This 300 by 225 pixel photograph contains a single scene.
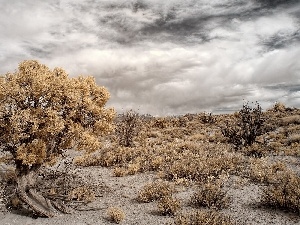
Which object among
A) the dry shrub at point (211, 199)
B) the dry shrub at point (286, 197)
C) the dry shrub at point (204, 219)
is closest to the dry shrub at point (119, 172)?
the dry shrub at point (211, 199)

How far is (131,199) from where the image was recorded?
13.5 metres

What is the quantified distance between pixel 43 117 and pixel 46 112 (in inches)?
11.4

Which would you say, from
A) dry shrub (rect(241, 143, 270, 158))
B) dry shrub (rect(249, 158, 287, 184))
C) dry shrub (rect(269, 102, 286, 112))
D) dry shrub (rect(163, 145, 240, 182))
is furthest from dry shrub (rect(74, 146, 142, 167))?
dry shrub (rect(269, 102, 286, 112))

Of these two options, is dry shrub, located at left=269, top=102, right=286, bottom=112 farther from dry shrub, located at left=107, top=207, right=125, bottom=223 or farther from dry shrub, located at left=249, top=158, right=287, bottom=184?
dry shrub, located at left=107, top=207, right=125, bottom=223

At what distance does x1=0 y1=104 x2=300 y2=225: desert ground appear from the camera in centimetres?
1118

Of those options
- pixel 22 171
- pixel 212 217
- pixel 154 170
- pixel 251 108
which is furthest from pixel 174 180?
pixel 251 108

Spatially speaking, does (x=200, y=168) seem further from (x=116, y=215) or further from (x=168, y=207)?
(x=116, y=215)

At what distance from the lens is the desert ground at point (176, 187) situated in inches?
440

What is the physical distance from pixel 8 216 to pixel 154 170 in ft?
26.3

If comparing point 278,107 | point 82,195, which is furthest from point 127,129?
point 278,107

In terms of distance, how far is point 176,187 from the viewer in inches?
570

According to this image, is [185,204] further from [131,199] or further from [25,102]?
[25,102]

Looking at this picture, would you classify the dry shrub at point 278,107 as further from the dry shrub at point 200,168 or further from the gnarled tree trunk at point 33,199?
the gnarled tree trunk at point 33,199

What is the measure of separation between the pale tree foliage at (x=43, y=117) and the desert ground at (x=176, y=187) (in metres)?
1.01
